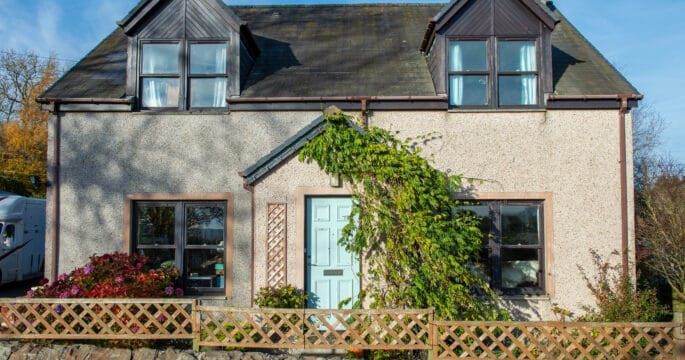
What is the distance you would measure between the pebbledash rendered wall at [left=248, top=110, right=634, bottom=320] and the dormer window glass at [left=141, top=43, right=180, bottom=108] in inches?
164

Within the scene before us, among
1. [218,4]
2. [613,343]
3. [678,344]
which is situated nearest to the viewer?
[678,344]

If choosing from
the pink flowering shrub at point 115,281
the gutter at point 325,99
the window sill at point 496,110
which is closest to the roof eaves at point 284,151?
the gutter at point 325,99

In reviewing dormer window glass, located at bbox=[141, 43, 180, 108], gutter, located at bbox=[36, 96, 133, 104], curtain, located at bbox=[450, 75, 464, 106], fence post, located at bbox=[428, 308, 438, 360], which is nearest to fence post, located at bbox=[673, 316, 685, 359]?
fence post, located at bbox=[428, 308, 438, 360]

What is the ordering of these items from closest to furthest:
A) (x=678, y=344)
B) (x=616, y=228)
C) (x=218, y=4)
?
1. (x=678, y=344)
2. (x=616, y=228)
3. (x=218, y=4)

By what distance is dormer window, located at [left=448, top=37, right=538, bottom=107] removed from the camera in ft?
31.4

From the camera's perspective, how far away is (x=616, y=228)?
909 cm

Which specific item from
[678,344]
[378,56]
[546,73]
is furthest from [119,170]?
[678,344]

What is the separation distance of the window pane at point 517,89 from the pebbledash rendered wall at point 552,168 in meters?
0.36

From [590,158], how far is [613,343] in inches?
159

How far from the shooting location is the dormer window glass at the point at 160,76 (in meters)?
9.84

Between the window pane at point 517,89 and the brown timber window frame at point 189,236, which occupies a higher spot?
the window pane at point 517,89

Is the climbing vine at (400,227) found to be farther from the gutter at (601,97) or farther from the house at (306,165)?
the gutter at (601,97)

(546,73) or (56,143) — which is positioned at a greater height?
(546,73)

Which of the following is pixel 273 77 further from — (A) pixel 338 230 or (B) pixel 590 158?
(B) pixel 590 158
